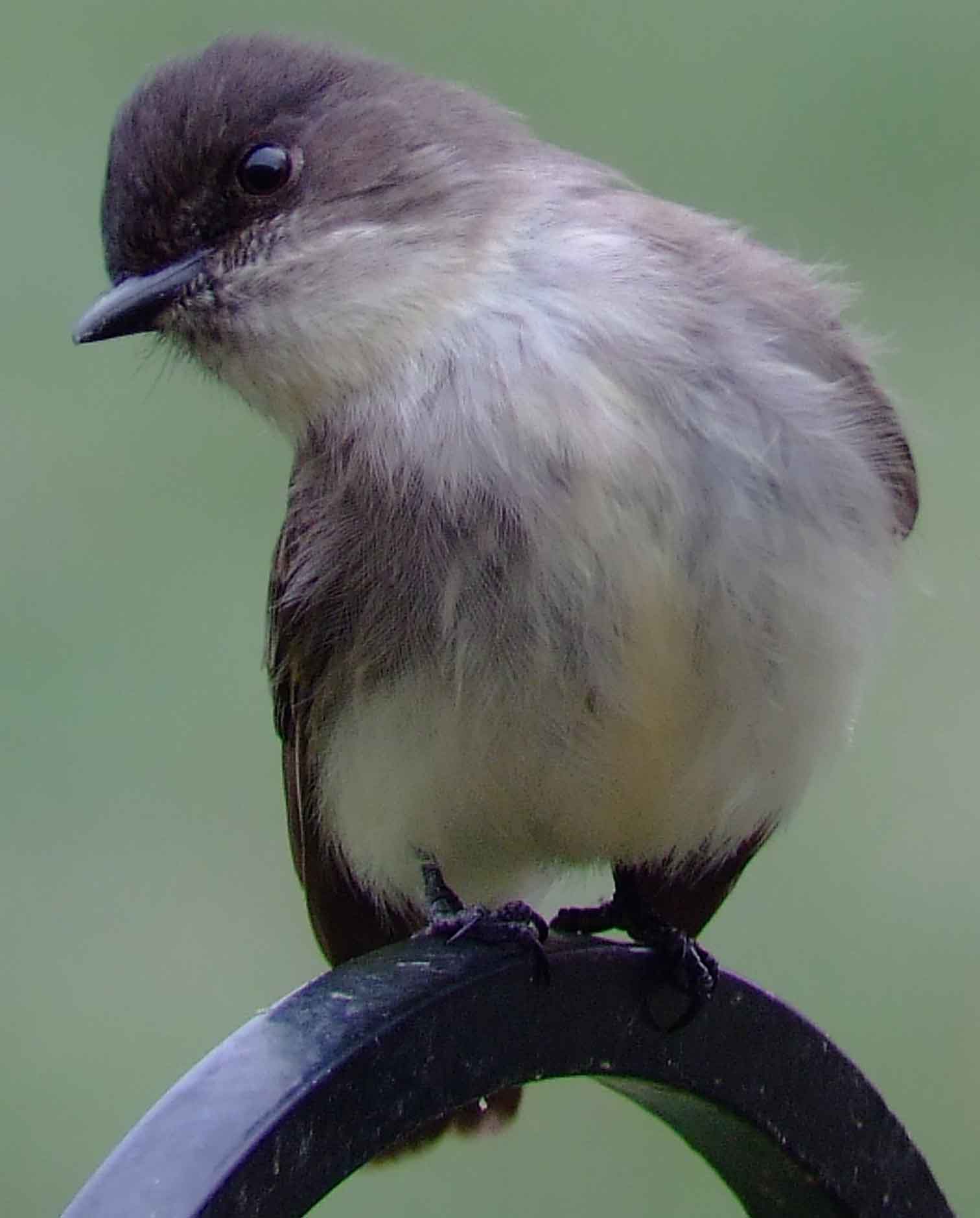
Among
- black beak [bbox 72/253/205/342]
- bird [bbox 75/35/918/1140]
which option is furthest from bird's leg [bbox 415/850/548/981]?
black beak [bbox 72/253/205/342]

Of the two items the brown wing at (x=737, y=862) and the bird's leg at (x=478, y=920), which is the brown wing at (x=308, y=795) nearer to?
the bird's leg at (x=478, y=920)

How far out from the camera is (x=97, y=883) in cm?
523

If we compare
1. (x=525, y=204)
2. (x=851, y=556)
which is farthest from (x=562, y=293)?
(x=851, y=556)

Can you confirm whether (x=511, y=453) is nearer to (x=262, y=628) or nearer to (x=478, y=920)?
(x=478, y=920)

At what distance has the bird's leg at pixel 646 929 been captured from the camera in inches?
116

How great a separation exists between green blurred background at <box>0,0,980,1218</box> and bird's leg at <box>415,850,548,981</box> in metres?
0.96

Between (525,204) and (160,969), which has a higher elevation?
(525,204)

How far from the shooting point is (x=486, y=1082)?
2.51 m

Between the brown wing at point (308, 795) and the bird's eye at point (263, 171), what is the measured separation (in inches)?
15.6

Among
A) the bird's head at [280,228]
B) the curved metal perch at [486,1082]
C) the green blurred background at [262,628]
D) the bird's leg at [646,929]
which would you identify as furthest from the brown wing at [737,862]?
the curved metal perch at [486,1082]

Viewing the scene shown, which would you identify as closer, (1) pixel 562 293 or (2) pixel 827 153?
(1) pixel 562 293

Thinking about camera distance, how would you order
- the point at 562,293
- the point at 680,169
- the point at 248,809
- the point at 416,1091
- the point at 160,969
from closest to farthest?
the point at 416,1091, the point at 562,293, the point at 160,969, the point at 248,809, the point at 680,169

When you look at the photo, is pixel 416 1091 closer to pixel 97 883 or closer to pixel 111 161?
pixel 111 161

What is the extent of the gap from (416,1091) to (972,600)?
3296 mm
